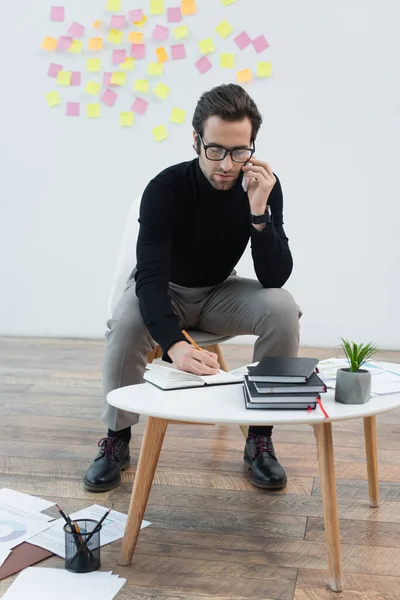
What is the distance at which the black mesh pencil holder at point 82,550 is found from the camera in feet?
4.80

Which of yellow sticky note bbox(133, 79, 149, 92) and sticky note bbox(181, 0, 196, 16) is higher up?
sticky note bbox(181, 0, 196, 16)

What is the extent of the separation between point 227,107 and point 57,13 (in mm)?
2158

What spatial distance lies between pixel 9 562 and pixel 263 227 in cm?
102

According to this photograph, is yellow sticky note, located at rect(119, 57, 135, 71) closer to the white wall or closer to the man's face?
the white wall

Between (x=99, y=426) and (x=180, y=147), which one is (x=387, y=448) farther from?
(x=180, y=147)

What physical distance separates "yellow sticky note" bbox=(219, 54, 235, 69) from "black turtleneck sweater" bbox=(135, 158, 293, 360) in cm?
160

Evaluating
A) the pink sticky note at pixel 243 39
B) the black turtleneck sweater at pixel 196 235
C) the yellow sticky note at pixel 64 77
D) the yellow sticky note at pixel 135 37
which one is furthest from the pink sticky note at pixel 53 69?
the black turtleneck sweater at pixel 196 235

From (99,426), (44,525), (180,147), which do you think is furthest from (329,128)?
(44,525)

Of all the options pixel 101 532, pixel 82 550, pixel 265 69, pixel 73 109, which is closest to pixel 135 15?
pixel 73 109

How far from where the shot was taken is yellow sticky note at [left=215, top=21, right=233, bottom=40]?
3.50m

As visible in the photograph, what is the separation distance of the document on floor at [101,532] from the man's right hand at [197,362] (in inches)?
15.0

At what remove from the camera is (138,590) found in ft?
4.65

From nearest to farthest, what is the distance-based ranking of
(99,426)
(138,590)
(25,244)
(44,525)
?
(138,590), (44,525), (99,426), (25,244)

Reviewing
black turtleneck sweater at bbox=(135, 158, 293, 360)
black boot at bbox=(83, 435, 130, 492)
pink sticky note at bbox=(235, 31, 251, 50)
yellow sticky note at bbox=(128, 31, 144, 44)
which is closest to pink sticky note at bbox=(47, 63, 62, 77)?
yellow sticky note at bbox=(128, 31, 144, 44)
